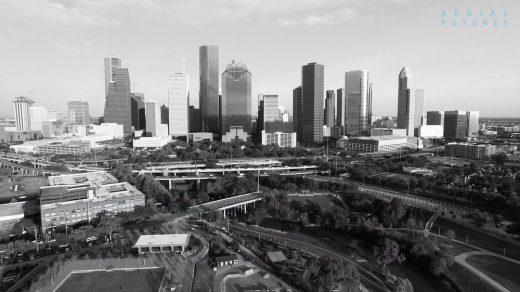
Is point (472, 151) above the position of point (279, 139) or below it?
below

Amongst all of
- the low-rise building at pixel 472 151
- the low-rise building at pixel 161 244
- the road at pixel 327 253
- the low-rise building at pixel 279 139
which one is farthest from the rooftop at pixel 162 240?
the low-rise building at pixel 472 151

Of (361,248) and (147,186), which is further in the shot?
(147,186)

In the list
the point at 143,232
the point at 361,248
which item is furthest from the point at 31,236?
the point at 361,248

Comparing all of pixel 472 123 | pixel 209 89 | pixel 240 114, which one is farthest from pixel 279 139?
pixel 472 123

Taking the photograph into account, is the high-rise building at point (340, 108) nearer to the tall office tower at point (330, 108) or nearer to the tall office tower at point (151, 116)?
the tall office tower at point (330, 108)

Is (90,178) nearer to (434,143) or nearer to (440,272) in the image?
(440,272)

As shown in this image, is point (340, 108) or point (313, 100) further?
point (340, 108)

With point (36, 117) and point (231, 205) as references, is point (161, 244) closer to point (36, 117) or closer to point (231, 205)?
point (231, 205)
